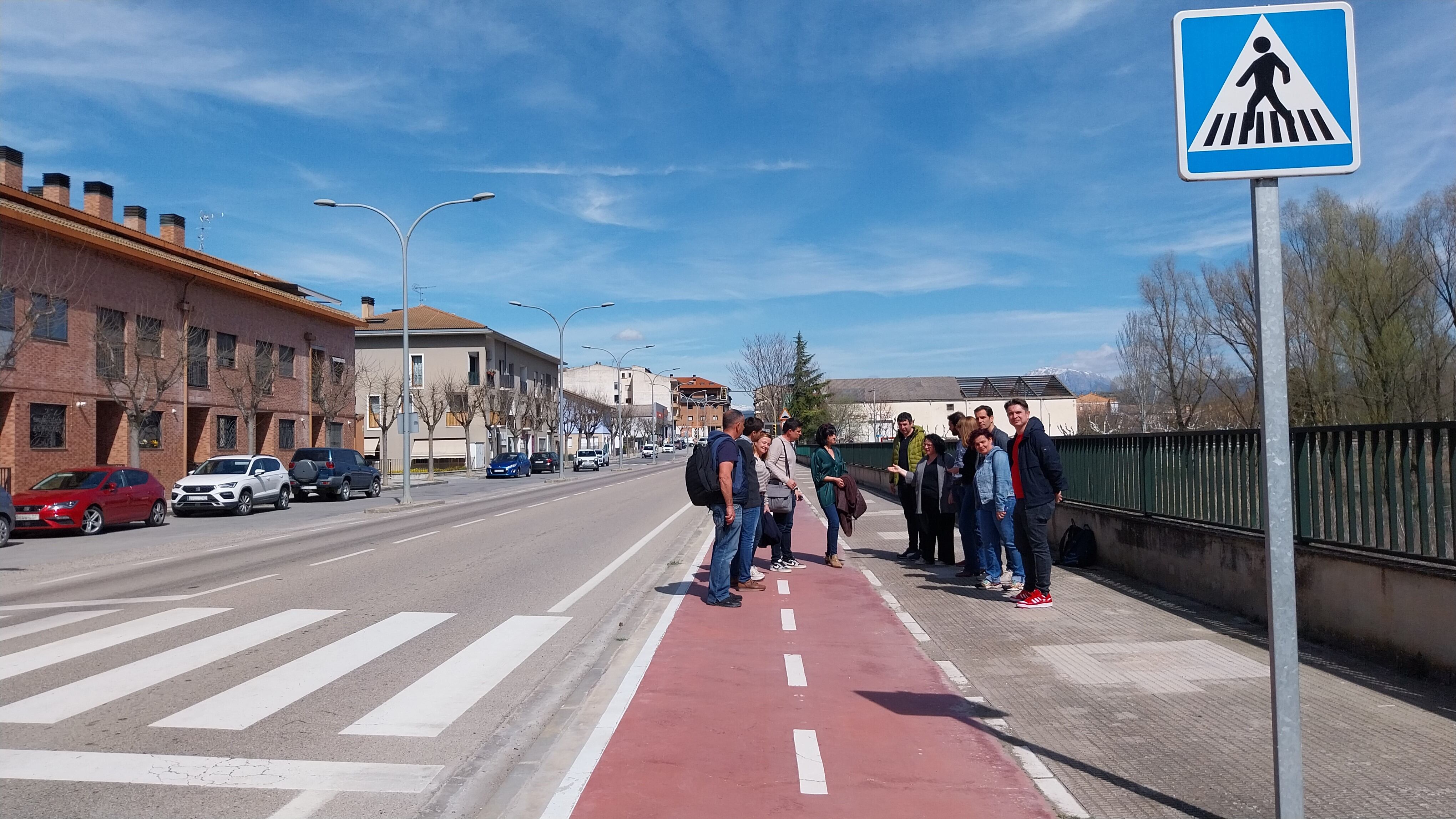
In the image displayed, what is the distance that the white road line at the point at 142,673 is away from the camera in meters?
5.88

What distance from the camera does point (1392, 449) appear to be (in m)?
6.85

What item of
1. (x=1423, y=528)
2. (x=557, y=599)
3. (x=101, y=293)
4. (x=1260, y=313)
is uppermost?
(x=101, y=293)

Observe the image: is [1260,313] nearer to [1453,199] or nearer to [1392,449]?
[1392,449]

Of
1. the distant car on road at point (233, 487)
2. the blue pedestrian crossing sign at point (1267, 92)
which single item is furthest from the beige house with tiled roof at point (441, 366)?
the blue pedestrian crossing sign at point (1267, 92)

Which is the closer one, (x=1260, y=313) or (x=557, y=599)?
(x=1260, y=313)

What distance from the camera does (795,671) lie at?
707 cm

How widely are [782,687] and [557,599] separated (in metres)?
4.46

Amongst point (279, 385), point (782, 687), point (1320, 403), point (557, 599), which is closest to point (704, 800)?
point (782, 687)

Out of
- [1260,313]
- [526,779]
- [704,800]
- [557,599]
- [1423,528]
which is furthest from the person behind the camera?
[557,599]

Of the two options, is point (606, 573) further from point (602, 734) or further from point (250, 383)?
point (250, 383)

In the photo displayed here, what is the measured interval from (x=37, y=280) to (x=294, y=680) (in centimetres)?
2495

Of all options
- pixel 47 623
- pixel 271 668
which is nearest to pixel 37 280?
pixel 47 623

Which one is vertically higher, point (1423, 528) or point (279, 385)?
point (279, 385)

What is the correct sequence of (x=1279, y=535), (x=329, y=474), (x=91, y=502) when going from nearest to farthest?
(x=1279, y=535) < (x=91, y=502) < (x=329, y=474)
